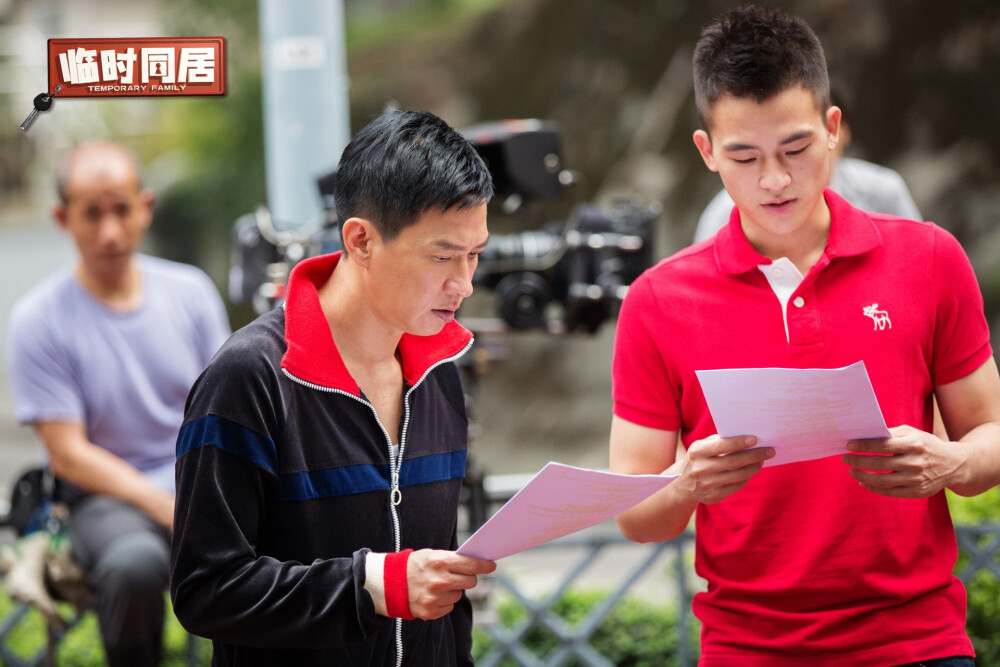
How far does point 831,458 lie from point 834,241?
372 mm

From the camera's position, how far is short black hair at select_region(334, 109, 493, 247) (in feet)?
5.64

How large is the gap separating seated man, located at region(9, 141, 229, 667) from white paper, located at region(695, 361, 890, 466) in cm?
198

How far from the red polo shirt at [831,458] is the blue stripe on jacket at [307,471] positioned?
1.33 ft

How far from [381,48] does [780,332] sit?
10.5 metres

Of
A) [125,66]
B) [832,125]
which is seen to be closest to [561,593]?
[832,125]

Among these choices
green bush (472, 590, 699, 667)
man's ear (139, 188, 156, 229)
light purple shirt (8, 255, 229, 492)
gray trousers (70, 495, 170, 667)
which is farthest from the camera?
green bush (472, 590, 699, 667)

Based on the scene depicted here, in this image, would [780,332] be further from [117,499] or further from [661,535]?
[117,499]

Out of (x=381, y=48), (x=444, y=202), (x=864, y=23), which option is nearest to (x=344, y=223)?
(x=444, y=202)

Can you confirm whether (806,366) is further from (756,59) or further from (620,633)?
(620,633)

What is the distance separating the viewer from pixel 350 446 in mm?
1768

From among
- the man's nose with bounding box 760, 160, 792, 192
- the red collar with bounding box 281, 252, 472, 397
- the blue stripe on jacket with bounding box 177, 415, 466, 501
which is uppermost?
the man's nose with bounding box 760, 160, 792, 192

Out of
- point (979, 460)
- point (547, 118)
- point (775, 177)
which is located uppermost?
point (547, 118)

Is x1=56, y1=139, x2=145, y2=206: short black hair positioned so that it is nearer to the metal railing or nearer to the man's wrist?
the metal railing

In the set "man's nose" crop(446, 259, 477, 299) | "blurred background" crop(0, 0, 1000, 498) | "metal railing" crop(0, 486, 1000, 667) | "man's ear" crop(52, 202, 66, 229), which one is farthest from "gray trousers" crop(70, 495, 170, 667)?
"blurred background" crop(0, 0, 1000, 498)
